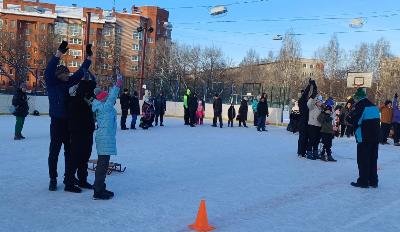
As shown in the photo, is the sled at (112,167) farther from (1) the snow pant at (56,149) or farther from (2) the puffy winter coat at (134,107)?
(2) the puffy winter coat at (134,107)

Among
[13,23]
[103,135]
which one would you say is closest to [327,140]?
[103,135]

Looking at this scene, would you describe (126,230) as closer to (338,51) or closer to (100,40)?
(338,51)

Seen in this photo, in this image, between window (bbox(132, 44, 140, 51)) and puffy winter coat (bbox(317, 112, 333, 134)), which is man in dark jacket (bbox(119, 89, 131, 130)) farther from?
window (bbox(132, 44, 140, 51))

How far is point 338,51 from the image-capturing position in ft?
196

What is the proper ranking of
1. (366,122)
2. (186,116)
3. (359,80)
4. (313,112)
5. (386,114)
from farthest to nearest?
1. (359,80)
2. (186,116)
3. (386,114)
4. (313,112)
5. (366,122)

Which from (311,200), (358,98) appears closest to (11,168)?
(311,200)

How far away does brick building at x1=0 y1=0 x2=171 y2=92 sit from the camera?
199ft

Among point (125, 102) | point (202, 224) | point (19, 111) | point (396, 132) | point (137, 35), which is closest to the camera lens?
point (202, 224)

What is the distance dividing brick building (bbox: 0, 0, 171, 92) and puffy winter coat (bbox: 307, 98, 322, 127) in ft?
157

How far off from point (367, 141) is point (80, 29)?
226ft

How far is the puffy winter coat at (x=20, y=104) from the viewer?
11.6 metres

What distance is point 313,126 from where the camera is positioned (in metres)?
10.4

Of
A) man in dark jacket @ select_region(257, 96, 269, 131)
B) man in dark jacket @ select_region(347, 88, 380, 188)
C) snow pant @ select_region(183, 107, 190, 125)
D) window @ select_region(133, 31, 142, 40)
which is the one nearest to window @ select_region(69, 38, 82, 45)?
window @ select_region(133, 31, 142, 40)

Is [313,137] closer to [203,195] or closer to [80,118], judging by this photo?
[203,195]
